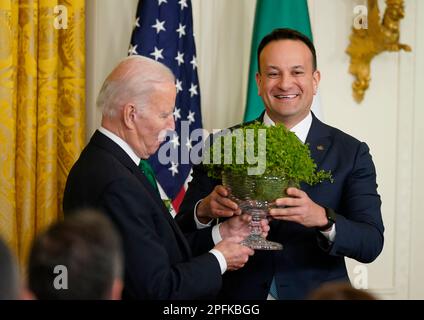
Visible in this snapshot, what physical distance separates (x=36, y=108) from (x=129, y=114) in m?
1.99

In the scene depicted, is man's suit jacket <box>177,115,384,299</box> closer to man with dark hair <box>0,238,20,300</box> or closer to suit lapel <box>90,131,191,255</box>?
suit lapel <box>90,131,191,255</box>

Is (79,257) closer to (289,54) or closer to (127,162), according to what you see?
(127,162)

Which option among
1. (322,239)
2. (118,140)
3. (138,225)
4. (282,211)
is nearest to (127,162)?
(118,140)

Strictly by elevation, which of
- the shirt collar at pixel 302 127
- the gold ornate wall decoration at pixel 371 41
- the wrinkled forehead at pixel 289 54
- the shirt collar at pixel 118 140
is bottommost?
the shirt collar at pixel 118 140

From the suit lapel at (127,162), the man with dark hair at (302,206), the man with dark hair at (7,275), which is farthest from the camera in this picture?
the man with dark hair at (302,206)

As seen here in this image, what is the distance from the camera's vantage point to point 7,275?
3.87 ft

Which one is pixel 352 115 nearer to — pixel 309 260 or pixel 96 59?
pixel 96 59

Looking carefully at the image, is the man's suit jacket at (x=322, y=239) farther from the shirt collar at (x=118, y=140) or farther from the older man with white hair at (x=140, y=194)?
the shirt collar at (x=118, y=140)

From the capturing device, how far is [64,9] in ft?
13.9

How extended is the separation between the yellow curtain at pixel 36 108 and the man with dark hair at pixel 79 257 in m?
2.79

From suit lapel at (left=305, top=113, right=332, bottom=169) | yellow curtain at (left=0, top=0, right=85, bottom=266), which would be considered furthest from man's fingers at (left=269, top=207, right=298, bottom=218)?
yellow curtain at (left=0, top=0, right=85, bottom=266)

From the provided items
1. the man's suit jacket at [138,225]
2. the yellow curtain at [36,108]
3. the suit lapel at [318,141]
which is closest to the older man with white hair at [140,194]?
the man's suit jacket at [138,225]

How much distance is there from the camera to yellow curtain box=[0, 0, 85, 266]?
403 cm

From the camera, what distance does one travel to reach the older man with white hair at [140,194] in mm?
2178
